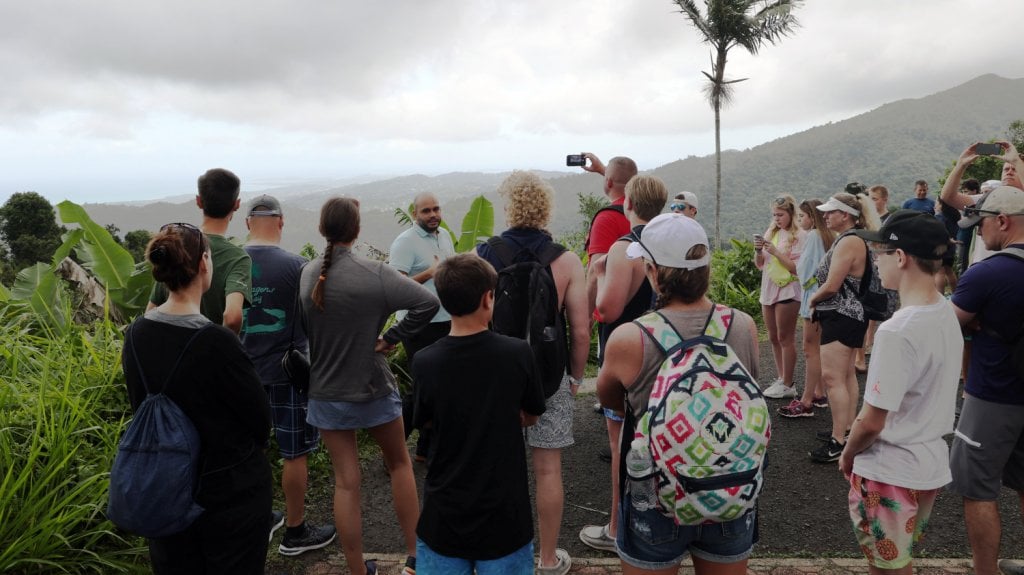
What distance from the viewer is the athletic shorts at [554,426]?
3.33m

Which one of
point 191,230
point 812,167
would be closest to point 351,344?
point 191,230

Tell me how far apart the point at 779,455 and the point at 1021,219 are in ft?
8.63

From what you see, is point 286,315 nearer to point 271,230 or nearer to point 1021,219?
point 271,230

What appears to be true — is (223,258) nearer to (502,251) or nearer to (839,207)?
(502,251)

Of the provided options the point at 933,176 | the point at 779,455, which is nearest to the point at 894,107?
the point at 933,176

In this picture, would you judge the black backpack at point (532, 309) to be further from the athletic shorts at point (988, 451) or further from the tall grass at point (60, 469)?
the tall grass at point (60, 469)

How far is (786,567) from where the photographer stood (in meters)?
3.50

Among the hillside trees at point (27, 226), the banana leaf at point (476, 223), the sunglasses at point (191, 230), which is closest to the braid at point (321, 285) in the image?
the sunglasses at point (191, 230)

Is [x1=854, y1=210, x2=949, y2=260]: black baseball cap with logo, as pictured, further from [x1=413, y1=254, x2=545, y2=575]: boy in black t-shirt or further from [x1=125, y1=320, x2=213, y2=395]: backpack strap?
[x1=125, y1=320, x2=213, y2=395]: backpack strap

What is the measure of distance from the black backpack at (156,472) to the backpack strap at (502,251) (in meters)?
1.52

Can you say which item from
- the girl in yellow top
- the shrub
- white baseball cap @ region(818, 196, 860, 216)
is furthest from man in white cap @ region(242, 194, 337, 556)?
the shrub

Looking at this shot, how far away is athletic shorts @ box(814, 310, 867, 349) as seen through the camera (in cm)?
469

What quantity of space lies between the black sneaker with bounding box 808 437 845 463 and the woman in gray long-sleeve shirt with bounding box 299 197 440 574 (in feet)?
10.7

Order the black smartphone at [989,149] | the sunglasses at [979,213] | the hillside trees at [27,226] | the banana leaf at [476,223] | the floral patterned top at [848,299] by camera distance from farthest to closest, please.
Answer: the hillside trees at [27,226]
the banana leaf at [476,223]
the black smartphone at [989,149]
the floral patterned top at [848,299]
the sunglasses at [979,213]
